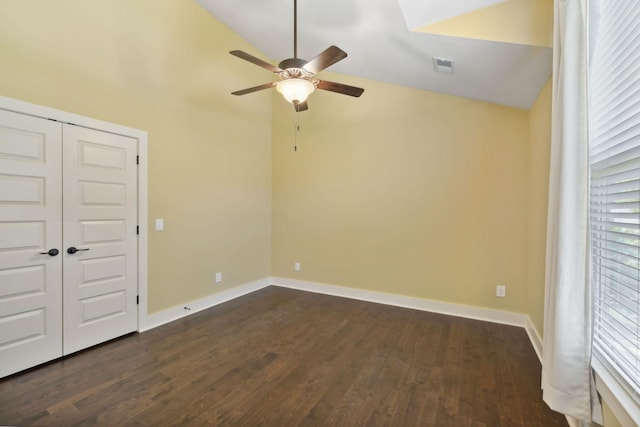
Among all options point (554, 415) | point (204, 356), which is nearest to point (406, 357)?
point (554, 415)

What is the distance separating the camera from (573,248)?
4.95 feet

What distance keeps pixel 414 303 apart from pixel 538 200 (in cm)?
196

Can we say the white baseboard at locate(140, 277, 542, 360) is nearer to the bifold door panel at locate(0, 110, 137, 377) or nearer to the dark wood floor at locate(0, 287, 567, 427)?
the dark wood floor at locate(0, 287, 567, 427)

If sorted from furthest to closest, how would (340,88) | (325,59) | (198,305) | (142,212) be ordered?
(198,305) → (142,212) → (340,88) → (325,59)

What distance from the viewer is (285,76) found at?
7.97ft

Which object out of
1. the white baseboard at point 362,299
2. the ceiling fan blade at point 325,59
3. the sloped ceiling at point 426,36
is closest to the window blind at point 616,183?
the sloped ceiling at point 426,36

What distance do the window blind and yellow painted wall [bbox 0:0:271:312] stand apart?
378 cm

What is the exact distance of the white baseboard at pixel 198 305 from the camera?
132 inches

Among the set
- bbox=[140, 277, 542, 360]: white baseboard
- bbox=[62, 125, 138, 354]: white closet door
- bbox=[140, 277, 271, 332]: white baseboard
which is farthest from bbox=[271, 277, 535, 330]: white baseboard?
bbox=[62, 125, 138, 354]: white closet door

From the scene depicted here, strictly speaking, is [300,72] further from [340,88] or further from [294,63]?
[340,88]

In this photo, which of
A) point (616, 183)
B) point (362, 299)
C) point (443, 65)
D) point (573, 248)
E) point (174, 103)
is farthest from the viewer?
point (362, 299)

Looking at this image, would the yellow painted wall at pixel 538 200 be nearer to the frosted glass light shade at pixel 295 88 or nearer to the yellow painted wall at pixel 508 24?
the yellow painted wall at pixel 508 24

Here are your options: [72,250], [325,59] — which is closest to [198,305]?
[72,250]

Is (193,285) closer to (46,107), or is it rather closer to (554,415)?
(46,107)
